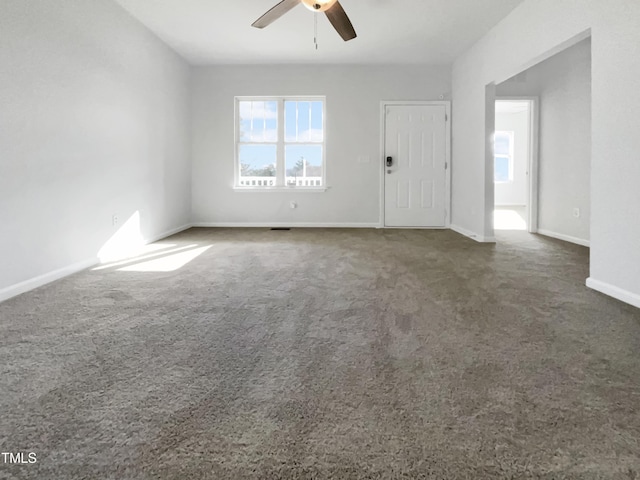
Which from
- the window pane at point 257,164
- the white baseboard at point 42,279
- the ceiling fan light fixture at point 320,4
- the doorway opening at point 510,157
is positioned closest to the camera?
the white baseboard at point 42,279

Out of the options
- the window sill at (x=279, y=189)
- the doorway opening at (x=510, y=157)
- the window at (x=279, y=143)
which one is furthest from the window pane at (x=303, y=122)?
the doorway opening at (x=510, y=157)

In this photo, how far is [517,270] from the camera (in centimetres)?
345

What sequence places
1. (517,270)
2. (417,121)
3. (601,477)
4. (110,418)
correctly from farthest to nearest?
1. (417,121)
2. (517,270)
3. (110,418)
4. (601,477)

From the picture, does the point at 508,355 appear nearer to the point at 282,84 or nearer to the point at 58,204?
the point at 58,204

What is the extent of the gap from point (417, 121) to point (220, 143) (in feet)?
10.9

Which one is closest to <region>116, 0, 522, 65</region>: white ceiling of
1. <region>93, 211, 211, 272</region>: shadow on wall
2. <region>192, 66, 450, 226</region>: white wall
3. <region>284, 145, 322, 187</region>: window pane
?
<region>192, 66, 450, 226</region>: white wall

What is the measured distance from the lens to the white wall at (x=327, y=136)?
656 centimetres

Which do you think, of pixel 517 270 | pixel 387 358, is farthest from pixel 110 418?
pixel 517 270

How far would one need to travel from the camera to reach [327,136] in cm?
664

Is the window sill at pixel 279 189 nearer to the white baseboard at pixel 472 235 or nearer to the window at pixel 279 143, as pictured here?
the window at pixel 279 143

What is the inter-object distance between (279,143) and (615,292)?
5.30 meters

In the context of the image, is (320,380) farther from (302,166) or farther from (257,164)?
(257,164)

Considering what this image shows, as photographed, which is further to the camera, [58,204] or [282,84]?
[282,84]

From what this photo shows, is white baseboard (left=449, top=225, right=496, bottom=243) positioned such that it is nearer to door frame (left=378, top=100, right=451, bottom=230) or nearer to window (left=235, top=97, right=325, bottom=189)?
door frame (left=378, top=100, right=451, bottom=230)
